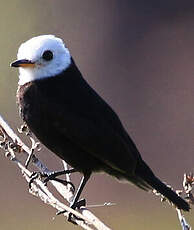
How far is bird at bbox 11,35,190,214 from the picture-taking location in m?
4.99

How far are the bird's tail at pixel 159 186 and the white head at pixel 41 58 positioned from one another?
595 millimetres

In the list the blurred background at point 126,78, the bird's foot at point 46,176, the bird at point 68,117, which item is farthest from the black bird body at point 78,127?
the blurred background at point 126,78

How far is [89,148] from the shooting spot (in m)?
5.03

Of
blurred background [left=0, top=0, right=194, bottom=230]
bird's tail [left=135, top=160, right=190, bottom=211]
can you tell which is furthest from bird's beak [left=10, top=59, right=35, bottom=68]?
blurred background [left=0, top=0, right=194, bottom=230]

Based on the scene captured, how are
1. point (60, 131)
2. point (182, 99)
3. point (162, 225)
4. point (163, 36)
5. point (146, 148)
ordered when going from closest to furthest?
point (60, 131)
point (162, 225)
point (146, 148)
point (182, 99)
point (163, 36)

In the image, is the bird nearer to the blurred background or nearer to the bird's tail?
the bird's tail

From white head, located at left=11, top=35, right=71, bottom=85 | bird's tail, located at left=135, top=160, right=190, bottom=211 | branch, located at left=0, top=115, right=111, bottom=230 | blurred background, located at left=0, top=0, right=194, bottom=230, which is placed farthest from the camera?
blurred background, located at left=0, top=0, right=194, bottom=230

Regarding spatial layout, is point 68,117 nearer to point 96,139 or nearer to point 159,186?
point 96,139

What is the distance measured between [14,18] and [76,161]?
24.4 ft

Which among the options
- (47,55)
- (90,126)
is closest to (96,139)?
(90,126)

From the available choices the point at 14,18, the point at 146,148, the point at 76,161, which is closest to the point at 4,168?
the point at 146,148

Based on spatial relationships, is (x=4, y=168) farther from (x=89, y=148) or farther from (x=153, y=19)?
(x=89, y=148)

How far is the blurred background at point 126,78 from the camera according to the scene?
9.55 meters

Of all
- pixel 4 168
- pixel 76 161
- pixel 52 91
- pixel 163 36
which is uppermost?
pixel 163 36
